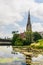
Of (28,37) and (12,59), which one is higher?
(28,37)

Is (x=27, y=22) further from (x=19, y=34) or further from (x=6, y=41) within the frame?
(x=6, y=41)

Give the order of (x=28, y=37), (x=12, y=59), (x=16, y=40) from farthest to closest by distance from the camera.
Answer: (x=28, y=37) < (x=16, y=40) < (x=12, y=59)

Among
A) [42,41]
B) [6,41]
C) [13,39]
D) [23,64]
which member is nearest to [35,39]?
[42,41]

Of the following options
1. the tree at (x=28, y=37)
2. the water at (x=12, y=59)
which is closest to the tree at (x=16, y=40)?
the tree at (x=28, y=37)

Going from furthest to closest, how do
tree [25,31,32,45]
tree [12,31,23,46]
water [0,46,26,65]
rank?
tree [12,31,23,46]
tree [25,31,32,45]
water [0,46,26,65]

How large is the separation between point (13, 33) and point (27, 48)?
295 cm

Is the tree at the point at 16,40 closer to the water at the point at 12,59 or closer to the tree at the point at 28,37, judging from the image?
the tree at the point at 28,37

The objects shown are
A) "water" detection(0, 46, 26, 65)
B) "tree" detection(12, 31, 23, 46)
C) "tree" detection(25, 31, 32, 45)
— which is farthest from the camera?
"tree" detection(12, 31, 23, 46)

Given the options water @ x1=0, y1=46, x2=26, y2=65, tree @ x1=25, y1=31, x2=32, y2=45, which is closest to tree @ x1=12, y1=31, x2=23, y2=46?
tree @ x1=25, y1=31, x2=32, y2=45

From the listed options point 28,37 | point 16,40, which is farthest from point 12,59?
point 28,37

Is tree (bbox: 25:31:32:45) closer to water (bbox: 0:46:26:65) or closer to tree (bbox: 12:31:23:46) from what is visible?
tree (bbox: 12:31:23:46)

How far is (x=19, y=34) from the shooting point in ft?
69.1

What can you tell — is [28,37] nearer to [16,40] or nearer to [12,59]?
[16,40]

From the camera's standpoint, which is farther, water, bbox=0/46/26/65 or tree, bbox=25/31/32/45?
tree, bbox=25/31/32/45
